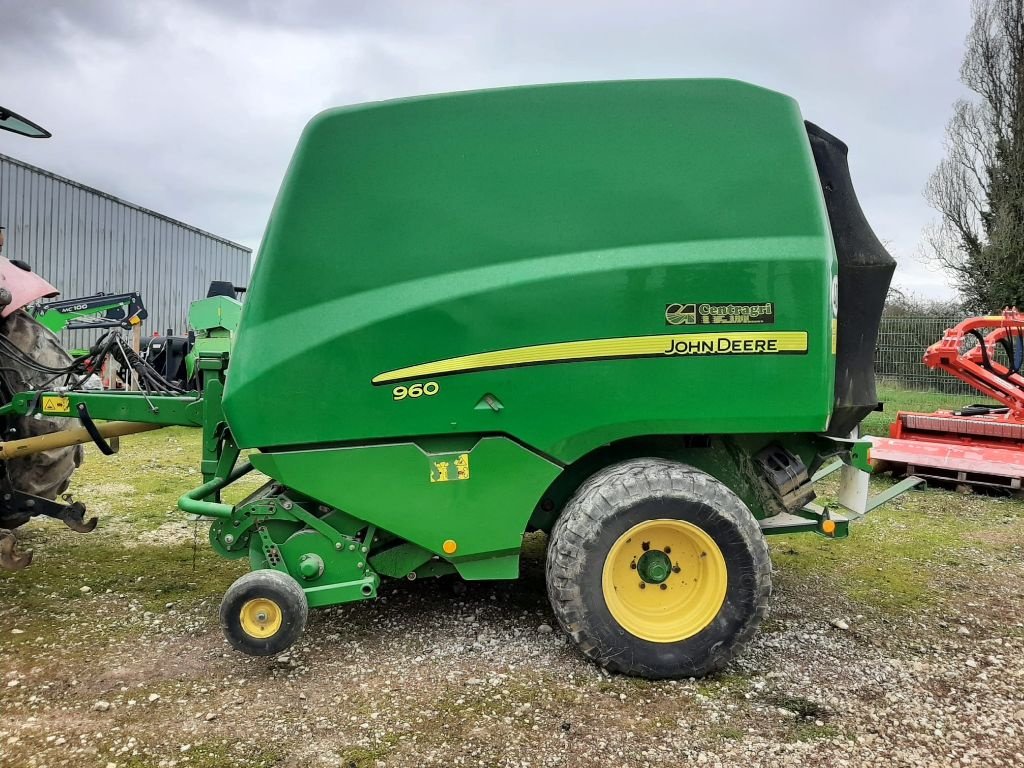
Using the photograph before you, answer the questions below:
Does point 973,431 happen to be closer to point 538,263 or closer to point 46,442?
point 538,263

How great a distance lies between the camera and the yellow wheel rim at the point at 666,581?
108 inches

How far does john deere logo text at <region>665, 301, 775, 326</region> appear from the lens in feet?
9.00

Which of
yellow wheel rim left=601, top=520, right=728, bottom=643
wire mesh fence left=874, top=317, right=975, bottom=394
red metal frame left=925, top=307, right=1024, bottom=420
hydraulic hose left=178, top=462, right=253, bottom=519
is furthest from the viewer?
wire mesh fence left=874, top=317, right=975, bottom=394

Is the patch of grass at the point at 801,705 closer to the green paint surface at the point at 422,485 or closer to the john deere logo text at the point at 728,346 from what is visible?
the green paint surface at the point at 422,485

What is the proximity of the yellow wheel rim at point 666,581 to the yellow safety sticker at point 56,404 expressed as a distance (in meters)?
2.66

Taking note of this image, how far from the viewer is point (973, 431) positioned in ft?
20.5

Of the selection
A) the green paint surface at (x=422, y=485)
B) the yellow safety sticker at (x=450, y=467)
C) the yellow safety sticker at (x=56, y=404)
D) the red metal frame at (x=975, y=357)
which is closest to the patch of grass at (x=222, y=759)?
the green paint surface at (x=422, y=485)

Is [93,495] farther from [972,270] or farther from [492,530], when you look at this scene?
[972,270]

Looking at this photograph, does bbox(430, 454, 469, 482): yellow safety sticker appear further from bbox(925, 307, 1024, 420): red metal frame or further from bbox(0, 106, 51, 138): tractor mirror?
bbox(925, 307, 1024, 420): red metal frame

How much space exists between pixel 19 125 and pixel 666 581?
4.18 metres

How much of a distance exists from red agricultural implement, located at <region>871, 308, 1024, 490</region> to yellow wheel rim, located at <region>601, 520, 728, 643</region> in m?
3.91

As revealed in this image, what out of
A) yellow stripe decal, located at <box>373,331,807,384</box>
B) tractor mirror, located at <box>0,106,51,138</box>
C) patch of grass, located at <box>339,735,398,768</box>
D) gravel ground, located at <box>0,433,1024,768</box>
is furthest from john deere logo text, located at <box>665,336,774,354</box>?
tractor mirror, located at <box>0,106,51,138</box>

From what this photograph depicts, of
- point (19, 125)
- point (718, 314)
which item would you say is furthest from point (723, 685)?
point (19, 125)

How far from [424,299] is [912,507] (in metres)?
4.72
